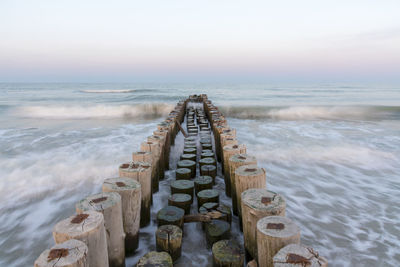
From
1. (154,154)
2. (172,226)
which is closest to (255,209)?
(172,226)

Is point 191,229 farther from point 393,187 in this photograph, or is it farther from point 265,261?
point 393,187

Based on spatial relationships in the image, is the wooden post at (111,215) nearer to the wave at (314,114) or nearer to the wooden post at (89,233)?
the wooden post at (89,233)

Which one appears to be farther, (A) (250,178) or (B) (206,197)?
(B) (206,197)

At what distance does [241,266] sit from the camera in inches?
82.5

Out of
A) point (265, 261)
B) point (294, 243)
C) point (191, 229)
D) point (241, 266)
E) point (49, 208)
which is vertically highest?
point (294, 243)

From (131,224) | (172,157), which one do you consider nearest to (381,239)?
(131,224)

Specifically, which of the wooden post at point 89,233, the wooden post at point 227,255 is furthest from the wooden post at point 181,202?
the wooden post at point 89,233

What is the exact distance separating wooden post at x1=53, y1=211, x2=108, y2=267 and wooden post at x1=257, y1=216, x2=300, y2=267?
3.49ft

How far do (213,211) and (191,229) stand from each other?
0.42 meters

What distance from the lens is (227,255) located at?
83.4 inches

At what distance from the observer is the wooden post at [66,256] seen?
134cm

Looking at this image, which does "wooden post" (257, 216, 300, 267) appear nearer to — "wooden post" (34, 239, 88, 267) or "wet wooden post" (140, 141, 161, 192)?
"wooden post" (34, 239, 88, 267)

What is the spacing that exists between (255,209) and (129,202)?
119cm

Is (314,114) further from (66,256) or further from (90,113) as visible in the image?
(66,256)
